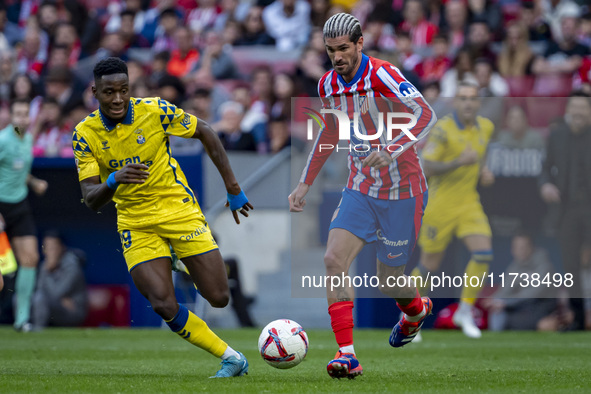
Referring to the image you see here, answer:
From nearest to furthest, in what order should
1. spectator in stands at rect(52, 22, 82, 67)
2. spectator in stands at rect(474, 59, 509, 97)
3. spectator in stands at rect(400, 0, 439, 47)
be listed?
spectator in stands at rect(474, 59, 509, 97)
spectator in stands at rect(400, 0, 439, 47)
spectator in stands at rect(52, 22, 82, 67)

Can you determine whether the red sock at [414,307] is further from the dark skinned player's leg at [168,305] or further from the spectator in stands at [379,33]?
the spectator in stands at [379,33]

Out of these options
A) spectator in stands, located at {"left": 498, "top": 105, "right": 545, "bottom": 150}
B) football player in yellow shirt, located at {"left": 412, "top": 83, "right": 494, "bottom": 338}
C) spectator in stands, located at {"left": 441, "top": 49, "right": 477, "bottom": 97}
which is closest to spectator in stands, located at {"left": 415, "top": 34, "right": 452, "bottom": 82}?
spectator in stands, located at {"left": 441, "top": 49, "right": 477, "bottom": 97}

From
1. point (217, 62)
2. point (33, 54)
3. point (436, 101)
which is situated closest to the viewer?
point (436, 101)

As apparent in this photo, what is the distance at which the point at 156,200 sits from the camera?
7.08 m

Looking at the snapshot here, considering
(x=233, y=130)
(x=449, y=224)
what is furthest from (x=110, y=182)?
(x=233, y=130)

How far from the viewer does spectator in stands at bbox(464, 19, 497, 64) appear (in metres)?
14.5

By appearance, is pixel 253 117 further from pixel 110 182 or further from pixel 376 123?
pixel 110 182

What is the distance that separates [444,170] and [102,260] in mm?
5074

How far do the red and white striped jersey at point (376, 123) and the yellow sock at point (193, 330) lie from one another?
1.38 m

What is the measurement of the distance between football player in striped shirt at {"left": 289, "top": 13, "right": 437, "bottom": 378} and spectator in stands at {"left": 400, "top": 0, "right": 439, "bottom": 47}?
8.71m

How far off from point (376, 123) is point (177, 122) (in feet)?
4.92

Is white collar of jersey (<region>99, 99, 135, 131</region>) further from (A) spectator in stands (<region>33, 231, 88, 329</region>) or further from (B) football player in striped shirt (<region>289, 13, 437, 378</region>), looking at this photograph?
(A) spectator in stands (<region>33, 231, 88, 329</region>)

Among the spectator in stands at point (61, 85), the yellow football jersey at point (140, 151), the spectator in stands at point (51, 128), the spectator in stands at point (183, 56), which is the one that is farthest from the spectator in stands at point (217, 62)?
the yellow football jersey at point (140, 151)

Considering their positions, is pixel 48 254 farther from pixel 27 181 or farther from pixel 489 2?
pixel 489 2
